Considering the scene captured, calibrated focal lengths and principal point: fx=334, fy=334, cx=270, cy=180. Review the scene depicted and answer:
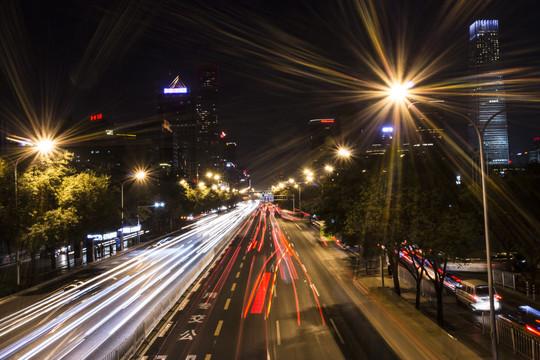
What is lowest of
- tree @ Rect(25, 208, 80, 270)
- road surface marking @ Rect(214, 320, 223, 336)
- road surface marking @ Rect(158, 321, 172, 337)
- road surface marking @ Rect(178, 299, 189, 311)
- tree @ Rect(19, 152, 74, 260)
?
road surface marking @ Rect(214, 320, 223, 336)

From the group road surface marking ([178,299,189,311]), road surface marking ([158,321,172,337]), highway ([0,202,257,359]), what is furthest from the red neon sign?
road surface marking ([158,321,172,337])

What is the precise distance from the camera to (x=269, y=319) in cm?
1770

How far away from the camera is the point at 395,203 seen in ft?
60.1

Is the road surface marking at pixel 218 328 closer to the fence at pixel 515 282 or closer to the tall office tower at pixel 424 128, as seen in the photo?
the tall office tower at pixel 424 128

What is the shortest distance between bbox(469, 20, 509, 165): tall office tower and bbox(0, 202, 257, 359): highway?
6314 centimetres

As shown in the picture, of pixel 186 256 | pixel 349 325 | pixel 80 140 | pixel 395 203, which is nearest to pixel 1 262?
pixel 186 256

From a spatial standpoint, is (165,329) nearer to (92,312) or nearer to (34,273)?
(92,312)

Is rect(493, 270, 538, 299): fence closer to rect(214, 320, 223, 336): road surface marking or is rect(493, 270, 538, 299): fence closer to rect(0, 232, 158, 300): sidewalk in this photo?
rect(214, 320, 223, 336): road surface marking

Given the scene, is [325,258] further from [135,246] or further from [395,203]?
[135,246]

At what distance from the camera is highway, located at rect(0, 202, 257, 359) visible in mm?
14297

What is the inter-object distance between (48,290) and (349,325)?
22.2m

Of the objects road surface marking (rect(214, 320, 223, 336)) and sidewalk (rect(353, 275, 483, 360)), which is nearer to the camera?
sidewalk (rect(353, 275, 483, 360))

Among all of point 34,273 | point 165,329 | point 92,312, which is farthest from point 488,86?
point 34,273

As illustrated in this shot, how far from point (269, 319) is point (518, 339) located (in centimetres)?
A: 1103
